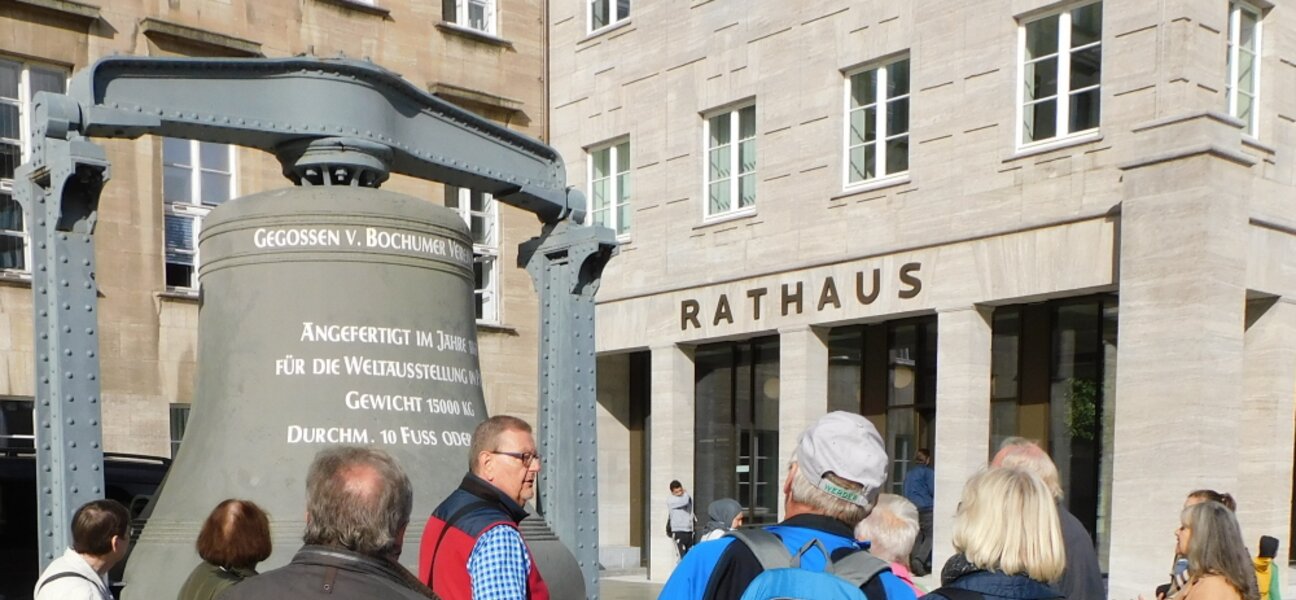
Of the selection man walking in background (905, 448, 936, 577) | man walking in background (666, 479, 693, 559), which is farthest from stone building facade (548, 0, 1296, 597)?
man walking in background (666, 479, 693, 559)

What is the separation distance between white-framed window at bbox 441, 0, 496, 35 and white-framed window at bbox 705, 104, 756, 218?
4.30 meters

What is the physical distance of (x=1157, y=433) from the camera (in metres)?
12.9

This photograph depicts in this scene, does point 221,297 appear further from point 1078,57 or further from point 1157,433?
point 1078,57

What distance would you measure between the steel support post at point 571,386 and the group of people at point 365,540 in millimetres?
1985

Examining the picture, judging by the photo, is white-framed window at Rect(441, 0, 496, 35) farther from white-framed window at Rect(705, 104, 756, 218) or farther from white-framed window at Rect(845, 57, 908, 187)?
white-framed window at Rect(845, 57, 908, 187)

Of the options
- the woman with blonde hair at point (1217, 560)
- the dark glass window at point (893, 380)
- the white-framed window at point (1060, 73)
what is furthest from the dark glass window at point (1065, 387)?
the woman with blonde hair at point (1217, 560)

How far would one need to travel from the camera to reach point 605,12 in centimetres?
2059

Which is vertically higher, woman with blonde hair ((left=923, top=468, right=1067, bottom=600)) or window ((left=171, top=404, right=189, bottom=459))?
woman with blonde hair ((left=923, top=468, right=1067, bottom=600))

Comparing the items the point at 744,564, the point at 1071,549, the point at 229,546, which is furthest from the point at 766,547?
the point at 1071,549

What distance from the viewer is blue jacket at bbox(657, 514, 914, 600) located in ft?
8.77

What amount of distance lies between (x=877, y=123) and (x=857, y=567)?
1424 centimetres

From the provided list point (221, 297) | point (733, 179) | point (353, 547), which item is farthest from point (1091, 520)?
point (353, 547)

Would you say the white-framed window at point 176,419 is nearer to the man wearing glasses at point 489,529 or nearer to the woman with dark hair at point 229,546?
the woman with dark hair at point 229,546

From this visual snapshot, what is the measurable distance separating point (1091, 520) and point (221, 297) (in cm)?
1209
